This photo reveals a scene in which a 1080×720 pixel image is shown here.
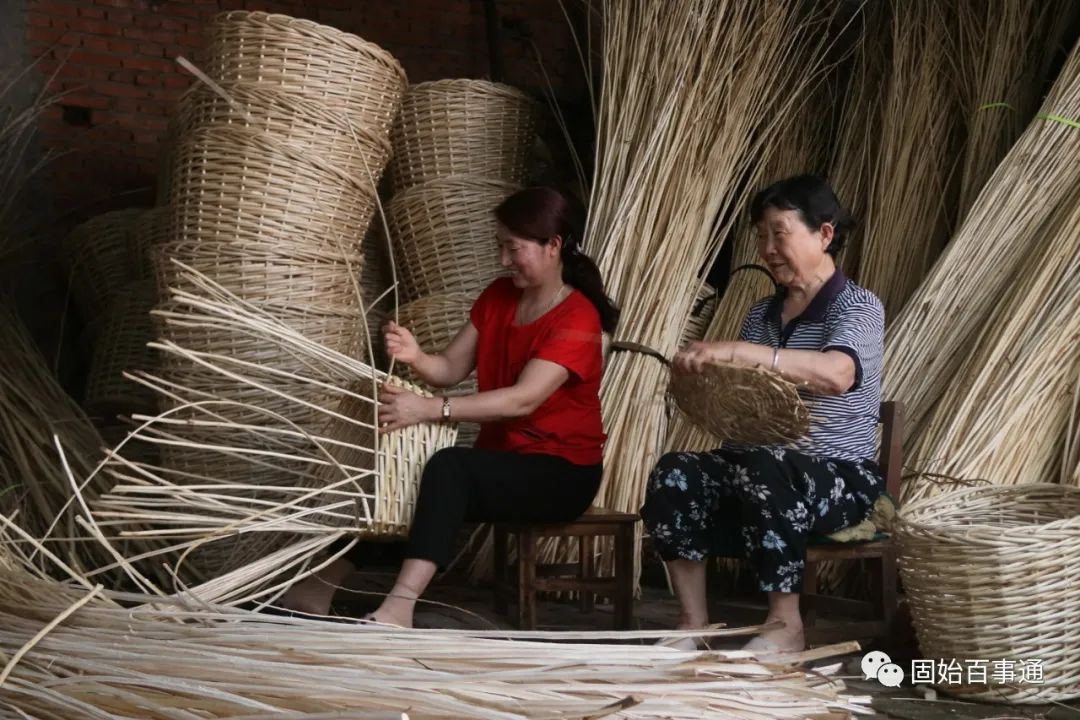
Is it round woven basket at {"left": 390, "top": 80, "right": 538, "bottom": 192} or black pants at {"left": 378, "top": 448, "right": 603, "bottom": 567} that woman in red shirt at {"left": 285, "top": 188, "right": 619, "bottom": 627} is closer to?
black pants at {"left": 378, "top": 448, "right": 603, "bottom": 567}

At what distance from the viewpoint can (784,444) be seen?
107 inches

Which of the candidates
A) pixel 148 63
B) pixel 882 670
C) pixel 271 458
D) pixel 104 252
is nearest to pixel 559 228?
pixel 271 458

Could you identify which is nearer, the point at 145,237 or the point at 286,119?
the point at 286,119

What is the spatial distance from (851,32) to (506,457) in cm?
234

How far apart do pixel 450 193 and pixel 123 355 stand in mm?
1268

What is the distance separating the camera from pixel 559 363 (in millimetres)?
2916

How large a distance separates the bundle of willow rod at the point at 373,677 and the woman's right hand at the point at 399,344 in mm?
1035

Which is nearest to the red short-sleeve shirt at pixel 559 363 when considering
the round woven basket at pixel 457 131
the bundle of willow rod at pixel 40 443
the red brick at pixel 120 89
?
the round woven basket at pixel 457 131

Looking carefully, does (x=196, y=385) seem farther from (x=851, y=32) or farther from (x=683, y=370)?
(x=851, y=32)

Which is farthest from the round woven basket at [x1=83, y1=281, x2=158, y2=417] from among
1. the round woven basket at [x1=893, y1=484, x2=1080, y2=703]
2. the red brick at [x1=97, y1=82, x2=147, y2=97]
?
the round woven basket at [x1=893, y1=484, x2=1080, y2=703]

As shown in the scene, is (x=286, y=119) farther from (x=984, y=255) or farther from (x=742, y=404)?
(x=984, y=255)

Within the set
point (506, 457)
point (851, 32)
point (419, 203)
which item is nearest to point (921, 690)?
point (506, 457)

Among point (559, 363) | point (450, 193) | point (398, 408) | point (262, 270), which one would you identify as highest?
point (450, 193)

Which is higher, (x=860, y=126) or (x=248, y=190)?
(x=860, y=126)
